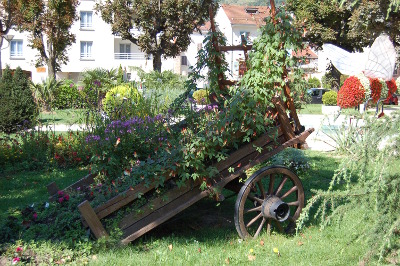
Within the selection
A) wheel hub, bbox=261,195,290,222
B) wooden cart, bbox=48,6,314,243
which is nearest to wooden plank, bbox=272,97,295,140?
wooden cart, bbox=48,6,314,243

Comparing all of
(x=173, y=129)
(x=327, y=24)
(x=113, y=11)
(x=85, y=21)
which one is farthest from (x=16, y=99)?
(x=85, y=21)

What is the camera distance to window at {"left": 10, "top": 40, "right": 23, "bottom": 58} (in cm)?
4747

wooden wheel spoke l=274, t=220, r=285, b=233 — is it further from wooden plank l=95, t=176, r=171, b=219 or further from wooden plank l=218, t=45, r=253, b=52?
wooden plank l=218, t=45, r=253, b=52

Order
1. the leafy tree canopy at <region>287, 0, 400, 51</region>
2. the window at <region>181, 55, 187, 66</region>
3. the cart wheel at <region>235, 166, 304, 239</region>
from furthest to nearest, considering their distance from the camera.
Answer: the window at <region>181, 55, 187, 66</region> < the leafy tree canopy at <region>287, 0, 400, 51</region> < the cart wheel at <region>235, 166, 304, 239</region>

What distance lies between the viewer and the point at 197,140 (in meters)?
4.51

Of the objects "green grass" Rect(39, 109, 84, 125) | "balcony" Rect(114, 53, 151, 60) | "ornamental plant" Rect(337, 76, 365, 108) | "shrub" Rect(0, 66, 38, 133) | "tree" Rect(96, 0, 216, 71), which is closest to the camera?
"green grass" Rect(39, 109, 84, 125)

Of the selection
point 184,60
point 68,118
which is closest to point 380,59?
point 68,118

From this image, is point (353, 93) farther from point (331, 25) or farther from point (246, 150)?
point (331, 25)

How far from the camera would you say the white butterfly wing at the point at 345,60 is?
33.3ft

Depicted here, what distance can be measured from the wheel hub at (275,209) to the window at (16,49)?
47.8m

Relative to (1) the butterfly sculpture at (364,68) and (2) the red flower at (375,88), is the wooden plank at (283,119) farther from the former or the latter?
(2) the red flower at (375,88)

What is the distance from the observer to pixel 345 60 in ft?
34.3

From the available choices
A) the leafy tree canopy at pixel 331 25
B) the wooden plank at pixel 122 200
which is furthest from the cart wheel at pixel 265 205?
the leafy tree canopy at pixel 331 25

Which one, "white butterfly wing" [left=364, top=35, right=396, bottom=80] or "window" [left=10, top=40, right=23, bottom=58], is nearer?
"white butterfly wing" [left=364, top=35, right=396, bottom=80]
